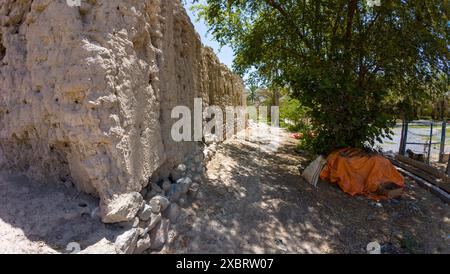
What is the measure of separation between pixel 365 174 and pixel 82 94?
458 centimetres

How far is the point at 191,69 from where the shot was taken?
15.6 ft

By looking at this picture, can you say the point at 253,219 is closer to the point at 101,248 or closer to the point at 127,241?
the point at 127,241

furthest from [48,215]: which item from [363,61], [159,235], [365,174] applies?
[363,61]

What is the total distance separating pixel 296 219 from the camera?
373 centimetres

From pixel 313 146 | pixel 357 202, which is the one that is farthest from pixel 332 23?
pixel 357 202

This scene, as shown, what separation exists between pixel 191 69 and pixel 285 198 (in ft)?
8.84

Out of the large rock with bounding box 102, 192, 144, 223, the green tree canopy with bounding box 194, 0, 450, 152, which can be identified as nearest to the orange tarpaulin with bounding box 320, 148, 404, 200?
the green tree canopy with bounding box 194, 0, 450, 152

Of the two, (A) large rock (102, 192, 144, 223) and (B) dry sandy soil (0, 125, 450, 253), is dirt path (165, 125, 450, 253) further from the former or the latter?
(A) large rock (102, 192, 144, 223)

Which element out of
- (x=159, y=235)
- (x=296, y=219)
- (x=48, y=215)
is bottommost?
(x=296, y=219)

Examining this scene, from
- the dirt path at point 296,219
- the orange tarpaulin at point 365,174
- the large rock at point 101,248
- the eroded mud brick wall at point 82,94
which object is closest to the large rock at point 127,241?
the large rock at point 101,248

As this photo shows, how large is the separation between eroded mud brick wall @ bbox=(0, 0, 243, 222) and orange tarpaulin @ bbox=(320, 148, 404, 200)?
334cm

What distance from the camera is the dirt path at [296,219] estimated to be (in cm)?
313

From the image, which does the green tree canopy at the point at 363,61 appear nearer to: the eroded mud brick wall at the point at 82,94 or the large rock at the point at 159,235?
the eroded mud brick wall at the point at 82,94

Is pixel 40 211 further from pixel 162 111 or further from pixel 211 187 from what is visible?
pixel 211 187
